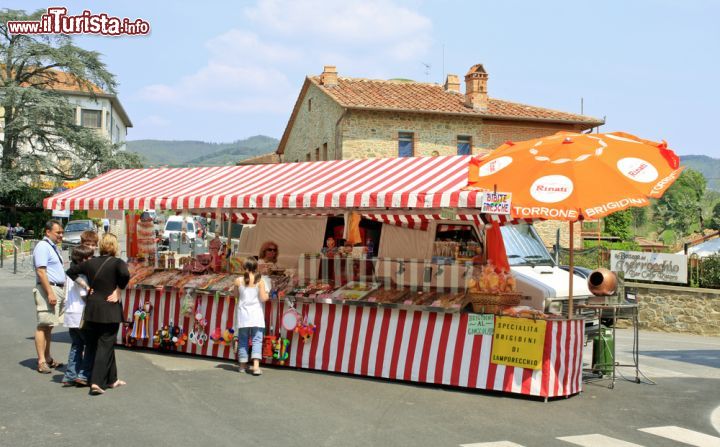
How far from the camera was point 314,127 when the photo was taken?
1580 inches

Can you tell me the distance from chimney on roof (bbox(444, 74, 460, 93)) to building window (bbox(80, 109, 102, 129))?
4673 centimetres

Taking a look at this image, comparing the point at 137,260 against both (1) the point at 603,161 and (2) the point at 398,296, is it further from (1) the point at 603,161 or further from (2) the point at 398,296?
(1) the point at 603,161

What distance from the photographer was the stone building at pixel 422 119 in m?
34.8

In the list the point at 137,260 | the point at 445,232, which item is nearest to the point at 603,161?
the point at 445,232

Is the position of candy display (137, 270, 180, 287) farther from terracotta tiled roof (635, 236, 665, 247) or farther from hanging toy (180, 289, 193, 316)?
terracotta tiled roof (635, 236, 665, 247)

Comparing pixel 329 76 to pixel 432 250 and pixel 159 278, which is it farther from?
pixel 432 250

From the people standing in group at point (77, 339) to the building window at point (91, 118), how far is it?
70239mm

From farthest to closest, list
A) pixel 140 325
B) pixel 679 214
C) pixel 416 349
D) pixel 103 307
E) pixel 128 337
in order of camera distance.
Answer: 1. pixel 679 214
2. pixel 128 337
3. pixel 140 325
4. pixel 416 349
5. pixel 103 307

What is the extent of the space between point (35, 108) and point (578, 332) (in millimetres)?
39890

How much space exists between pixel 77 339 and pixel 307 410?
279 centimetres

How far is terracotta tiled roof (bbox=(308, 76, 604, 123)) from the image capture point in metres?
35.0

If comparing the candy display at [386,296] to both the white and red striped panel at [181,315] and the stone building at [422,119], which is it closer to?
the white and red striped panel at [181,315]

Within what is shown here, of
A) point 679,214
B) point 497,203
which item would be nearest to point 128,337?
point 497,203

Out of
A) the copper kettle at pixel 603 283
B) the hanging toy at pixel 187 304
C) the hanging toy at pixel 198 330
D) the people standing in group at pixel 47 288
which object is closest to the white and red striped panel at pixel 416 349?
the hanging toy at pixel 198 330
